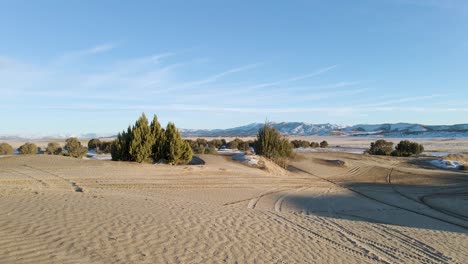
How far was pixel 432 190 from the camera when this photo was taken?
21.4 m

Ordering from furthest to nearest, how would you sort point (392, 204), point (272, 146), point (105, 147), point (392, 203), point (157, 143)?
point (105, 147) < point (272, 146) < point (157, 143) < point (392, 203) < point (392, 204)

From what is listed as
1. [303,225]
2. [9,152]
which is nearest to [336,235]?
[303,225]

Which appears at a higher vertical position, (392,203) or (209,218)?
(209,218)

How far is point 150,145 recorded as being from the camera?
2348 centimetres

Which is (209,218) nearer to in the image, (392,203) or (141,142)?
(392,203)

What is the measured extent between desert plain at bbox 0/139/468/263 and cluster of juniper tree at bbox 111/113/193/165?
2144 millimetres

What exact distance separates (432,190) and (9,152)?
3603 cm

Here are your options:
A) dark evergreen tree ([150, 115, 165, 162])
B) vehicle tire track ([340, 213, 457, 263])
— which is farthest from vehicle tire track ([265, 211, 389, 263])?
dark evergreen tree ([150, 115, 165, 162])

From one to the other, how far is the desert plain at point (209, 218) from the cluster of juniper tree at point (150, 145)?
2.14 m

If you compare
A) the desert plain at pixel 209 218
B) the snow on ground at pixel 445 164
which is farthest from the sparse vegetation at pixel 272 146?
the snow on ground at pixel 445 164

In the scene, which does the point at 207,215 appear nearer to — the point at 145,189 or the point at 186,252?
the point at 186,252

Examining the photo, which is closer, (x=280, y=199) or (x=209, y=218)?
(x=209, y=218)

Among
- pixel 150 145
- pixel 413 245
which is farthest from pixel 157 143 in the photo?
pixel 413 245

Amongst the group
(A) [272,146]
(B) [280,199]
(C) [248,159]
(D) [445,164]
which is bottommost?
(D) [445,164]
